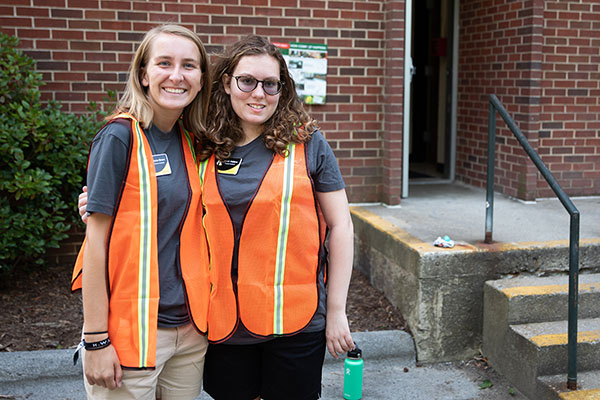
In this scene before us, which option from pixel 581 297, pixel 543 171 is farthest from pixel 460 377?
→ pixel 543 171

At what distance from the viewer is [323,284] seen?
97.8 inches

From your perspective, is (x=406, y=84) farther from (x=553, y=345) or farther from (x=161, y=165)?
(x=161, y=165)

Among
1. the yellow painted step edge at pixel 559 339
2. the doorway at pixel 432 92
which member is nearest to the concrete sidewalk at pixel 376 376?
the yellow painted step edge at pixel 559 339

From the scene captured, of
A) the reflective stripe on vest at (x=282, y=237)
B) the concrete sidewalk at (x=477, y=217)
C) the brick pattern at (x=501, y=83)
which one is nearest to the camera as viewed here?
the reflective stripe on vest at (x=282, y=237)

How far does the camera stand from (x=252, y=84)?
2.34 meters

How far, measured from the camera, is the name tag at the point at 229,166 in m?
2.33

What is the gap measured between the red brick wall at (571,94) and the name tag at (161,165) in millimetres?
4902

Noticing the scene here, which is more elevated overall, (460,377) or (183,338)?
(183,338)

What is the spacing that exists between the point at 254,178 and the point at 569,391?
2.31 meters

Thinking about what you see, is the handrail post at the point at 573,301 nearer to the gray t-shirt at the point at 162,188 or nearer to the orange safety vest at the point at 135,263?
the gray t-shirt at the point at 162,188

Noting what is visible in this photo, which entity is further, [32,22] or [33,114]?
[32,22]

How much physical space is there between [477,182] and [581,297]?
2975 millimetres

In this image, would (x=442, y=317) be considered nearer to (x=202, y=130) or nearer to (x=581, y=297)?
(x=581, y=297)

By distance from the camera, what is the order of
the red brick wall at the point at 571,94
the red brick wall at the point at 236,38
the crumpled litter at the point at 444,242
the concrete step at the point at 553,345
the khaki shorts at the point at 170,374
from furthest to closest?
1. the red brick wall at the point at 571,94
2. the red brick wall at the point at 236,38
3. the crumpled litter at the point at 444,242
4. the concrete step at the point at 553,345
5. the khaki shorts at the point at 170,374
